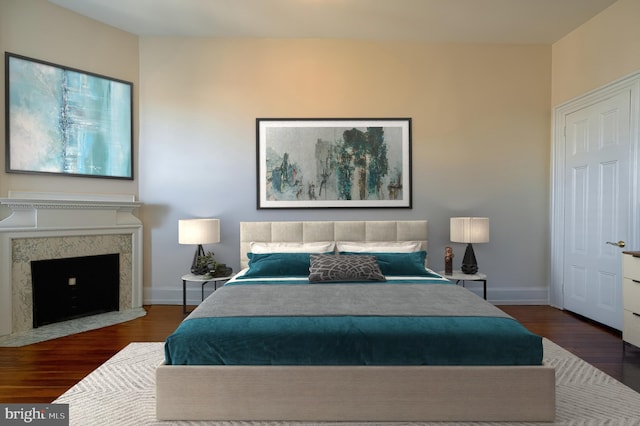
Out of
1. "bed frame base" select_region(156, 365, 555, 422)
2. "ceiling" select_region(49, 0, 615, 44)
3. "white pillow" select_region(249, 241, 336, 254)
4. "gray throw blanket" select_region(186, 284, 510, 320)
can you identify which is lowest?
"bed frame base" select_region(156, 365, 555, 422)

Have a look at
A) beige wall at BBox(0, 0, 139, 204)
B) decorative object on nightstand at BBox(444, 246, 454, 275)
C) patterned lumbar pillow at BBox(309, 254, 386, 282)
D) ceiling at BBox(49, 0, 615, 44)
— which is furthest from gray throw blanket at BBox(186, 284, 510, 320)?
ceiling at BBox(49, 0, 615, 44)

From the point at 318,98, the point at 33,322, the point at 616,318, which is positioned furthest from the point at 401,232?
the point at 33,322

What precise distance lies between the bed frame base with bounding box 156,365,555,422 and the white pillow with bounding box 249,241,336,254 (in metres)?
1.97

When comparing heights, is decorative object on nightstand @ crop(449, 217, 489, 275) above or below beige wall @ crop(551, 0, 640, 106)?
below

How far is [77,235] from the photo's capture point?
3.93 m

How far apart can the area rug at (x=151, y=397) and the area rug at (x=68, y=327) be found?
101 centimetres

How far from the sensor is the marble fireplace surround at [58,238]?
11.3 ft

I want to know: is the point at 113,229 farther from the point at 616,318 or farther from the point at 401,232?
the point at 616,318

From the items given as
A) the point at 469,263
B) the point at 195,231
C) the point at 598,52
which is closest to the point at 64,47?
the point at 195,231

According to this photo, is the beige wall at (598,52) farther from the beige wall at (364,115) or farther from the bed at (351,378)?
the bed at (351,378)

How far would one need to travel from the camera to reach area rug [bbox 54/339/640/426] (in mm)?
2057

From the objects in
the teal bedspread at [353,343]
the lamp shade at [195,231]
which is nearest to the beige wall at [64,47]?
the lamp shade at [195,231]

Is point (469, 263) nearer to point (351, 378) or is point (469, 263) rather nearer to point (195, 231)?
point (351, 378)

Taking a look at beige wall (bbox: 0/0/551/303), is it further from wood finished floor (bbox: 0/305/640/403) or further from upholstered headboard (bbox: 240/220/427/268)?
wood finished floor (bbox: 0/305/640/403)
